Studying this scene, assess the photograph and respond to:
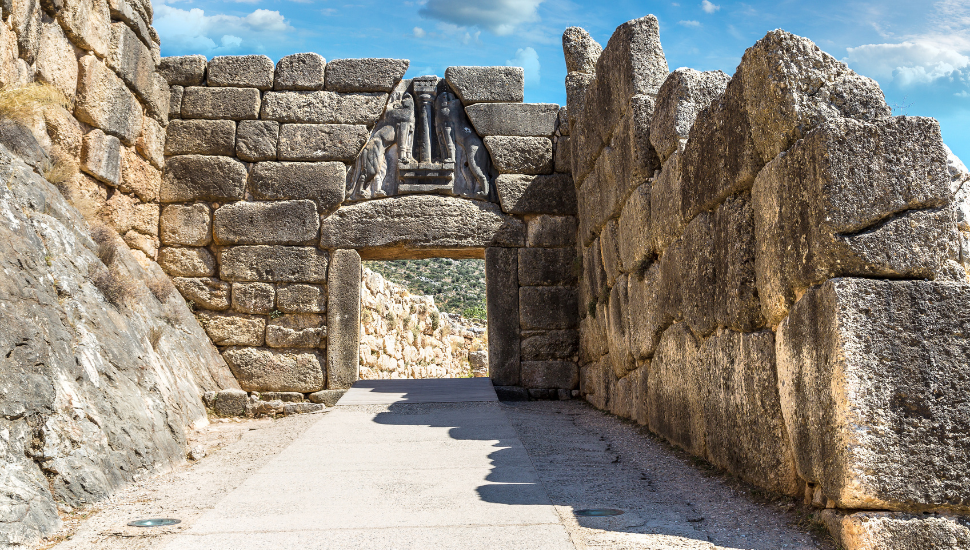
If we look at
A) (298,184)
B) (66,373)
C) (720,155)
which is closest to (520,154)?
(298,184)

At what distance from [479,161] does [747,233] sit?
4.48m

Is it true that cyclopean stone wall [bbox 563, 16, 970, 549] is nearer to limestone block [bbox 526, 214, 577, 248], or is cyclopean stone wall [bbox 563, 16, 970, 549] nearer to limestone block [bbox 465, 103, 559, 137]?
limestone block [bbox 526, 214, 577, 248]

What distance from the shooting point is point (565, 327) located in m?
7.57

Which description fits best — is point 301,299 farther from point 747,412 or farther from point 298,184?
point 747,412

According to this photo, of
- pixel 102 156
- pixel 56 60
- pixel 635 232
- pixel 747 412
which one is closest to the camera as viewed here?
pixel 747 412

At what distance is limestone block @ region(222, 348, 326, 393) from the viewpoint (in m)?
7.21

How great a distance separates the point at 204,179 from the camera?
290 inches

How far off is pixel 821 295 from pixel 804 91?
2.97 ft

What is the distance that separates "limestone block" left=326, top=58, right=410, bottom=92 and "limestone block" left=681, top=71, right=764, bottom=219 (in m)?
4.18

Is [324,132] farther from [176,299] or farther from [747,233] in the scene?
[747,233]

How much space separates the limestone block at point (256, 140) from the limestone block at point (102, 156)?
121cm

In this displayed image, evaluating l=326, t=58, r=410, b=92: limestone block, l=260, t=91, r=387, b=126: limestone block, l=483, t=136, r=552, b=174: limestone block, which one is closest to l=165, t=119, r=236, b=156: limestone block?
l=260, t=91, r=387, b=126: limestone block

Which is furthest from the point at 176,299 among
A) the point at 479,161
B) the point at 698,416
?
the point at 698,416

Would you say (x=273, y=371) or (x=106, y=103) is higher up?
(x=106, y=103)
